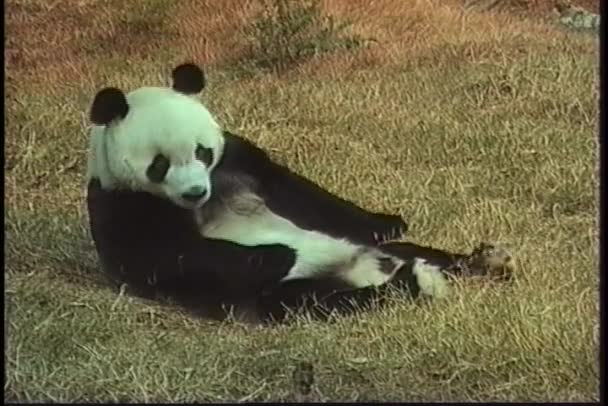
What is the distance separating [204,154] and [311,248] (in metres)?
0.38

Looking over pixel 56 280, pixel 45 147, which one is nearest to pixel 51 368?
pixel 56 280

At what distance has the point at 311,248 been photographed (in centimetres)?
381

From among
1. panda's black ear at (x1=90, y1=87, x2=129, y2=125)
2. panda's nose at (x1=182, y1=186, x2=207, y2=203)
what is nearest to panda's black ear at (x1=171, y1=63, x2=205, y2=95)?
panda's black ear at (x1=90, y1=87, x2=129, y2=125)

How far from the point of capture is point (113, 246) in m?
3.76

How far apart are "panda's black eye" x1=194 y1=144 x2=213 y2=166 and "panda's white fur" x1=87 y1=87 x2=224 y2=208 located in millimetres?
10

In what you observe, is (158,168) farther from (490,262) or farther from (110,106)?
(490,262)

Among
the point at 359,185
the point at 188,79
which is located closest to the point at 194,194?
the point at 188,79

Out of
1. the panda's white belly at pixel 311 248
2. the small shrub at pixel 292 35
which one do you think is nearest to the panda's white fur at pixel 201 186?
the panda's white belly at pixel 311 248

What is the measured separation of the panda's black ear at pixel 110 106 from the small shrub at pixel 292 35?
37 cm

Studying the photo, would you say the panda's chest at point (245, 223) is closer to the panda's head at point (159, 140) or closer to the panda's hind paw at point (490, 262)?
the panda's head at point (159, 140)

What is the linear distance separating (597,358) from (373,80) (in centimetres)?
94

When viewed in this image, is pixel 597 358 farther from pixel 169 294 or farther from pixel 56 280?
pixel 56 280

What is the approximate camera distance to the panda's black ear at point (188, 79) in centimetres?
377

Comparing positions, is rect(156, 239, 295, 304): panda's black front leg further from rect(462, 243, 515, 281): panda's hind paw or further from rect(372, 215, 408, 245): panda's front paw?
rect(462, 243, 515, 281): panda's hind paw
